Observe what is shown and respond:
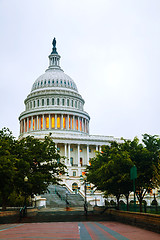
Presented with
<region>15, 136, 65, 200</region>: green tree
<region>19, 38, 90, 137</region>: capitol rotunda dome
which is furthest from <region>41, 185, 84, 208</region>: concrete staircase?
<region>19, 38, 90, 137</region>: capitol rotunda dome

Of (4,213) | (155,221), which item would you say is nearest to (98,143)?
(4,213)

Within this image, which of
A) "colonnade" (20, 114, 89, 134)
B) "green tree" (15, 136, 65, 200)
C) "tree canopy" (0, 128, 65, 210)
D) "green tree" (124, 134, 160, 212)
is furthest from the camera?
"colonnade" (20, 114, 89, 134)

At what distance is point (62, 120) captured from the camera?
110m

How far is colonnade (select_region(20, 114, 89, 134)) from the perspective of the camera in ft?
359

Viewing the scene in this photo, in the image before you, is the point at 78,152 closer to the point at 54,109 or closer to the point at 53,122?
the point at 53,122

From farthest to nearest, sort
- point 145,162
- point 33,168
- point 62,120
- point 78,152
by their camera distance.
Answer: point 62,120 < point 78,152 < point 33,168 < point 145,162

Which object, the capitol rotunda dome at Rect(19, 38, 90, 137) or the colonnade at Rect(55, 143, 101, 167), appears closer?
the colonnade at Rect(55, 143, 101, 167)

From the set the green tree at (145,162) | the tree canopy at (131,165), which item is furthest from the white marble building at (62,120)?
the green tree at (145,162)

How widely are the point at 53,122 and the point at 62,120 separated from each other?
10.8 feet

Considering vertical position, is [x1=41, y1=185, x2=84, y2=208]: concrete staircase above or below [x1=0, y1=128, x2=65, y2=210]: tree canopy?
below

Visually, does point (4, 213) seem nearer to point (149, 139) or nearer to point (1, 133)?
point (1, 133)

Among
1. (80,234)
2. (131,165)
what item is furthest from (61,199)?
(80,234)

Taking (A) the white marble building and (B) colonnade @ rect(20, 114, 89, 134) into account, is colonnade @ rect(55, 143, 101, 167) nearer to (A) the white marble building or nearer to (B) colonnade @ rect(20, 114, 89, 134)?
(A) the white marble building

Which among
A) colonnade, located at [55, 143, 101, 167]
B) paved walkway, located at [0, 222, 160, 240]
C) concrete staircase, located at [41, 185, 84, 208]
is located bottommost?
concrete staircase, located at [41, 185, 84, 208]
